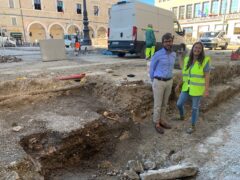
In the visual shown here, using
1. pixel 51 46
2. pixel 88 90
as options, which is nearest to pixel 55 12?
pixel 51 46

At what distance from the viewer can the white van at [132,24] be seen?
10406 mm

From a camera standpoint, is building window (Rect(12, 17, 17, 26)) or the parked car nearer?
the parked car

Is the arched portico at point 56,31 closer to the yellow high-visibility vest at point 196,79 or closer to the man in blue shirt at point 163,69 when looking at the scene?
the man in blue shirt at point 163,69

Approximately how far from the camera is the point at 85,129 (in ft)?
13.0

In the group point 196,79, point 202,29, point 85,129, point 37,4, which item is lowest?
point 85,129

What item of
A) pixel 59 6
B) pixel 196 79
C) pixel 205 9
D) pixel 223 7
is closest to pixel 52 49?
pixel 196 79

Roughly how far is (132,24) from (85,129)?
7.67m

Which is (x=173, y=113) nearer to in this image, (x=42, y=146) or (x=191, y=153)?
(x=191, y=153)

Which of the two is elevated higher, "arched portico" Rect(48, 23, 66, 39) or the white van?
"arched portico" Rect(48, 23, 66, 39)

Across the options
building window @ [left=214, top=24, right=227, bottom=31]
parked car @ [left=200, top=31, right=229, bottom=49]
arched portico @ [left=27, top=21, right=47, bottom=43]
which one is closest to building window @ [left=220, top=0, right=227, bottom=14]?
building window @ [left=214, top=24, right=227, bottom=31]

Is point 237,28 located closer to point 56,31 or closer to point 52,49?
point 56,31

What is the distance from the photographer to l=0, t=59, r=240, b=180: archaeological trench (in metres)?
3.26

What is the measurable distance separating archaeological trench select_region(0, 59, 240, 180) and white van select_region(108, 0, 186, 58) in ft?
16.8

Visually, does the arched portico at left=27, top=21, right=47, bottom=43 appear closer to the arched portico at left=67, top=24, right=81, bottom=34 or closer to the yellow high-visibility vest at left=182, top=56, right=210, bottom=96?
the arched portico at left=67, top=24, right=81, bottom=34
